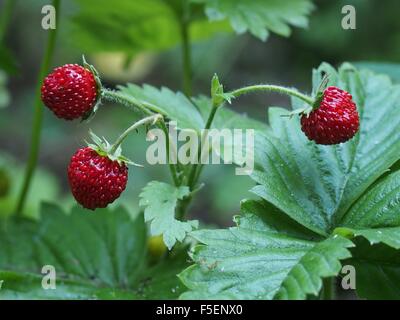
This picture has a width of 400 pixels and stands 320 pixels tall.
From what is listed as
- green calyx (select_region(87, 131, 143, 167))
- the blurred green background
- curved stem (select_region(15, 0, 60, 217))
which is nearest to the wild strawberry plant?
green calyx (select_region(87, 131, 143, 167))

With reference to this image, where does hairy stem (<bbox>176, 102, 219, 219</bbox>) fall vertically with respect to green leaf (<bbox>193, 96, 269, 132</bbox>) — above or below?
below

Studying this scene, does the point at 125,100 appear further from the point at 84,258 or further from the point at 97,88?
the point at 84,258

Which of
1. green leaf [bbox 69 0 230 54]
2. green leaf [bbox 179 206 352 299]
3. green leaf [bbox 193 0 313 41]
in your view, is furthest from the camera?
green leaf [bbox 69 0 230 54]

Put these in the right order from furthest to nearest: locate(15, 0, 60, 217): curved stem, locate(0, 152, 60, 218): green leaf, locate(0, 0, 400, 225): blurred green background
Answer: locate(0, 0, 400, 225): blurred green background → locate(0, 152, 60, 218): green leaf → locate(15, 0, 60, 217): curved stem

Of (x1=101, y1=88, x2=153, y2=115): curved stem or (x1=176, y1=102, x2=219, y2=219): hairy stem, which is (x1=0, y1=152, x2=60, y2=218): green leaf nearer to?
(x1=176, y1=102, x2=219, y2=219): hairy stem

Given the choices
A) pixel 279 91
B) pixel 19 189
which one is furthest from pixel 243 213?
pixel 19 189

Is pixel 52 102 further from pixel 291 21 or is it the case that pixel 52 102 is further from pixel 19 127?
pixel 19 127
